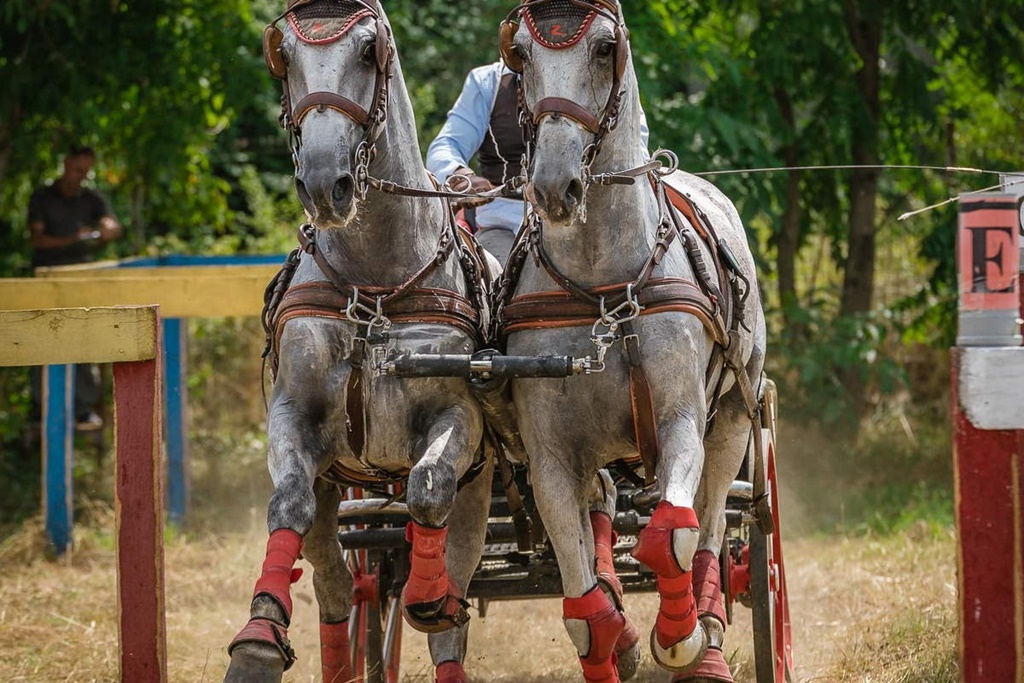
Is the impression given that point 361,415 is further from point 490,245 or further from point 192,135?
point 192,135

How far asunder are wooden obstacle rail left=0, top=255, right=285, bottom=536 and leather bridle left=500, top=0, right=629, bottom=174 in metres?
2.92

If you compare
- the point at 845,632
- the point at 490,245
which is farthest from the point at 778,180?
the point at 490,245

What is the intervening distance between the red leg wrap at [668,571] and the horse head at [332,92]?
1.13 meters

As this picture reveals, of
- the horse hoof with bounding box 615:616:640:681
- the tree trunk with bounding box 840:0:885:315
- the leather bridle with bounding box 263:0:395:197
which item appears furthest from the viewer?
the tree trunk with bounding box 840:0:885:315

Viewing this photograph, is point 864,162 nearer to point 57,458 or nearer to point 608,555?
point 57,458

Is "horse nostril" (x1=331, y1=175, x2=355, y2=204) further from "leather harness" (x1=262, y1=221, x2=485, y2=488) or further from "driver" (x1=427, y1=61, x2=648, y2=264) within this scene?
"driver" (x1=427, y1=61, x2=648, y2=264)

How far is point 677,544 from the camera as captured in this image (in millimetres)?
3566

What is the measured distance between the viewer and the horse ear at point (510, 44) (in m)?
3.73

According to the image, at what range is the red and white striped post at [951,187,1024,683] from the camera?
2959mm

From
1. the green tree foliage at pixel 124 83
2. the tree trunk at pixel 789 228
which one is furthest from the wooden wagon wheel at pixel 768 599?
the green tree foliage at pixel 124 83

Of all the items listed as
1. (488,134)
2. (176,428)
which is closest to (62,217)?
(176,428)

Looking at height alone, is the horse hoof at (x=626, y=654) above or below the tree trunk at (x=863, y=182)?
below

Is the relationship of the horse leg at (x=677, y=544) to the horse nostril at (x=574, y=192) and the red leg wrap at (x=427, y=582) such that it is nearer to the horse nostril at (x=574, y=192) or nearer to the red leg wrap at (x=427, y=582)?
the red leg wrap at (x=427, y=582)

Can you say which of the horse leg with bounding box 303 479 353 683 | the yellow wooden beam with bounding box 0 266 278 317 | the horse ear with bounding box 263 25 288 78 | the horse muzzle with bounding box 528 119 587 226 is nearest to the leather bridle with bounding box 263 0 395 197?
the horse ear with bounding box 263 25 288 78
